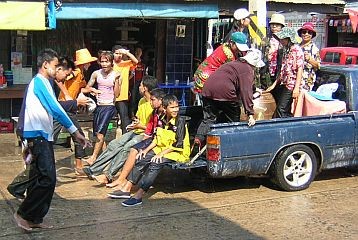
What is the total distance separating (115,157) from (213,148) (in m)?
1.46

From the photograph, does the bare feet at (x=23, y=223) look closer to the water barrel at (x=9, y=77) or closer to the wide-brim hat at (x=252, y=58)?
the wide-brim hat at (x=252, y=58)

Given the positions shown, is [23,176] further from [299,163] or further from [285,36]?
[285,36]

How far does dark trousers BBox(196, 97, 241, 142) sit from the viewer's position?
693cm

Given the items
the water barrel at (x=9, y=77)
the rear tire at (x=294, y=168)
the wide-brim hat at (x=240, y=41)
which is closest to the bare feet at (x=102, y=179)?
the rear tire at (x=294, y=168)

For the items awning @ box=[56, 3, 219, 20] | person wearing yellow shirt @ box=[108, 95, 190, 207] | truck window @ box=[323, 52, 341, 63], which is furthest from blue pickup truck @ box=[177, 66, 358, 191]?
truck window @ box=[323, 52, 341, 63]

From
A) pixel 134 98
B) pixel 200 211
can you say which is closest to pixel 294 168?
pixel 200 211

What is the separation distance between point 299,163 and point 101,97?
2893mm

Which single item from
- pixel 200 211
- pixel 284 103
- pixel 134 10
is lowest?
pixel 200 211

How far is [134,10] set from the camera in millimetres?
9641

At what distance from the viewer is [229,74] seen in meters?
6.68

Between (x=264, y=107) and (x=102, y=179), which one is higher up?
(x=264, y=107)

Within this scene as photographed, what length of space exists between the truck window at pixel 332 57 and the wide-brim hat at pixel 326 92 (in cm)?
916

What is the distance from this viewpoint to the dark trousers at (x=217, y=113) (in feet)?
22.7

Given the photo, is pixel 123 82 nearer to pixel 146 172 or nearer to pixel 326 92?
pixel 146 172
